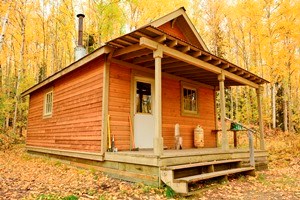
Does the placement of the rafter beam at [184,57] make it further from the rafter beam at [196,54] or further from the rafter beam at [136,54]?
the rafter beam at [136,54]

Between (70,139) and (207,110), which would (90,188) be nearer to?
(70,139)

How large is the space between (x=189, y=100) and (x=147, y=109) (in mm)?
2671

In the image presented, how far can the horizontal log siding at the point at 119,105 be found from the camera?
8.14 metres

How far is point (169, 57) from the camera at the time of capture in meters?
8.10

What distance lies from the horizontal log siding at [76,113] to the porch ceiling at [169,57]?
4.01ft

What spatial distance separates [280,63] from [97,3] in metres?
14.5

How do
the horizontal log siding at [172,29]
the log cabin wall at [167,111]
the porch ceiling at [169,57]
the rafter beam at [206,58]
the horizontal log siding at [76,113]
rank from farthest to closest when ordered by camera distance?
the horizontal log siding at [172,29], the horizontal log siding at [76,113], the log cabin wall at [167,111], the rafter beam at [206,58], the porch ceiling at [169,57]

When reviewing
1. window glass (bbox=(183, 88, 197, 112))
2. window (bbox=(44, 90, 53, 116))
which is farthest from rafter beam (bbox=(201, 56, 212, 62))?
window (bbox=(44, 90, 53, 116))

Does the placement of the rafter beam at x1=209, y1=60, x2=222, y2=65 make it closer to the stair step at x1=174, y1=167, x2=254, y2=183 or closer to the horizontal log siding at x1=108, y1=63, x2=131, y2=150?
the horizontal log siding at x1=108, y1=63, x2=131, y2=150

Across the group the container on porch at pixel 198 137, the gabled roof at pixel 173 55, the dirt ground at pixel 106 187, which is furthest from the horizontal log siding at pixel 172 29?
the dirt ground at pixel 106 187

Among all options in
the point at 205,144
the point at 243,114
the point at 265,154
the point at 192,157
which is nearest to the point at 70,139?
the point at 192,157

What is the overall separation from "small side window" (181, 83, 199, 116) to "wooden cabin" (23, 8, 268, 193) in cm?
4

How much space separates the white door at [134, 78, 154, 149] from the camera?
28.7 ft

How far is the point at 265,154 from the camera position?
10.1 m
